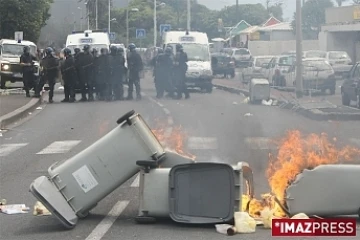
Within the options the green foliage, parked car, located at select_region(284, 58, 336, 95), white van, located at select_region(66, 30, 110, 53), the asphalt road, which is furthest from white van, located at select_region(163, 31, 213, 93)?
the green foliage

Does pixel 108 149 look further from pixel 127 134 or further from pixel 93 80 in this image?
pixel 93 80

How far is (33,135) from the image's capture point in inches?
800

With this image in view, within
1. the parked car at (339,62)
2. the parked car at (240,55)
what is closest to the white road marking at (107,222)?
the parked car at (339,62)

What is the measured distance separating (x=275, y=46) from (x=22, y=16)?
15.9m

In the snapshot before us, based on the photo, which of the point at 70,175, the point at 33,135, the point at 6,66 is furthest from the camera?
the point at 6,66

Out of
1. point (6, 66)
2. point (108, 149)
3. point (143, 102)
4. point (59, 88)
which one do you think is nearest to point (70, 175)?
point (108, 149)

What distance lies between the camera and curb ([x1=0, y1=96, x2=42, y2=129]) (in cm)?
2301

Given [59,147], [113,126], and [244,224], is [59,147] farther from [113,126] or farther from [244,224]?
[244,224]

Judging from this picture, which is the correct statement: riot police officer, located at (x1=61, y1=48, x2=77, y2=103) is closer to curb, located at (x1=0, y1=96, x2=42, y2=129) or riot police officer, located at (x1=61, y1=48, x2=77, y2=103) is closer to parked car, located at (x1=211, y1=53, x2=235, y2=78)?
curb, located at (x1=0, y1=96, x2=42, y2=129)

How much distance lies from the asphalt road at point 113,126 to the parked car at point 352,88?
249cm

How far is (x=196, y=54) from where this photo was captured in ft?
117

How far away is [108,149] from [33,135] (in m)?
11.3

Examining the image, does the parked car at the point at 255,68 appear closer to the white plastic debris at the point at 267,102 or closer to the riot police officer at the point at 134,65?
the riot police officer at the point at 134,65

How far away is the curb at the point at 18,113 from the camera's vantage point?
75.5 feet
